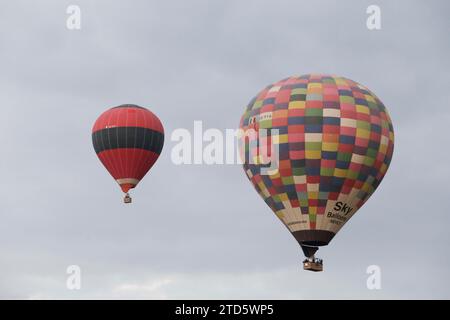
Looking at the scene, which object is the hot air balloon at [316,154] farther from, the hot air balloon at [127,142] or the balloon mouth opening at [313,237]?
the hot air balloon at [127,142]

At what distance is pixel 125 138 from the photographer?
2048 inches

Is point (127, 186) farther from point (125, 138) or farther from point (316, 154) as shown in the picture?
point (316, 154)

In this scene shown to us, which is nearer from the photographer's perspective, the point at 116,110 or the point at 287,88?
the point at 287,88

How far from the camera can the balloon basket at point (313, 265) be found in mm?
48188

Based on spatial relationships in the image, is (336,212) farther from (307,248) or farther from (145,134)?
(145,134)

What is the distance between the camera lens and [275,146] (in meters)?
48.6

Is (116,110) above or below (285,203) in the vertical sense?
above

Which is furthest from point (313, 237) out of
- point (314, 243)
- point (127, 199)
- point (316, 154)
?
point (127, 199)

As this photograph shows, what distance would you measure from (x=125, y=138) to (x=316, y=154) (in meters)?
8.60

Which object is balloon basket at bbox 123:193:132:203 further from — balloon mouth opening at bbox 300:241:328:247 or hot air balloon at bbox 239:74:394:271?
balloon mouth opening at bbox 300:241:328:247

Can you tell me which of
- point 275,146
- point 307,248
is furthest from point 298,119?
point 307,248

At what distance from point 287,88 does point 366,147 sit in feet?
12.8

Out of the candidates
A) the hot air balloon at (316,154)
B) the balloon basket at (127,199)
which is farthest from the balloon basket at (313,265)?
the balloon basket at (127,199)

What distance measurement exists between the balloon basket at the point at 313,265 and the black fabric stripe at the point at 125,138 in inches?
348
